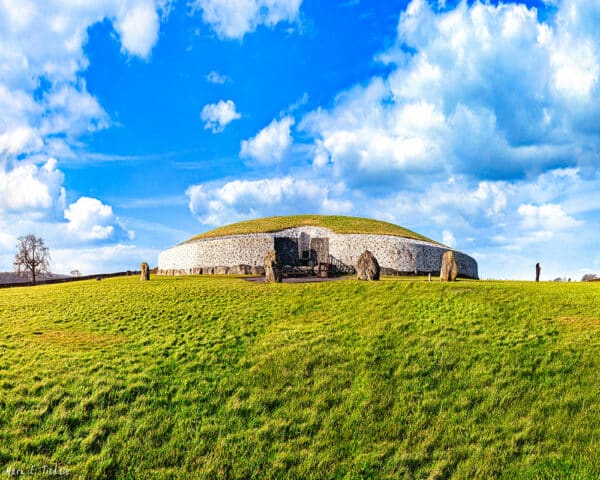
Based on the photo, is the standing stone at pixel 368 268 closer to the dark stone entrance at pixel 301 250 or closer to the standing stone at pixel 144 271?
the standing stone at pixel 144 271

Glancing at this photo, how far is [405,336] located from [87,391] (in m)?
12.7

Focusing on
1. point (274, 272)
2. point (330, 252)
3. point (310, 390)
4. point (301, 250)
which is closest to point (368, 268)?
point (274, 272)

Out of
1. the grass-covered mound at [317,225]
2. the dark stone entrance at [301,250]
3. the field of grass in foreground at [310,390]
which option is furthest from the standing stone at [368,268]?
the grass-covered mound at [317,225]

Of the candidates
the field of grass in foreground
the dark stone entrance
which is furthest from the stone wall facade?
the field of grass in foreground

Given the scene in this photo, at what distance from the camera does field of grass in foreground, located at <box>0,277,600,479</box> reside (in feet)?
42.9

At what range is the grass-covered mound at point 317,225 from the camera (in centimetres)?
5662

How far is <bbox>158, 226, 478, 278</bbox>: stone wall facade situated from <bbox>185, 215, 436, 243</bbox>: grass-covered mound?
4.26ft

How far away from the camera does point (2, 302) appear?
30.7 meters

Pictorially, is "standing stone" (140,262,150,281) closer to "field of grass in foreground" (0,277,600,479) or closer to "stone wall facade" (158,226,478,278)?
"field of grass in foreground" (0,277,600,479)

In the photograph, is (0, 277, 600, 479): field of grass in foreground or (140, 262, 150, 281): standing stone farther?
(140, 262, 150, 281): standing stone

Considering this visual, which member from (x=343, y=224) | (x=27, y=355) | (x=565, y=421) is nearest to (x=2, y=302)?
(x=27, y=355)

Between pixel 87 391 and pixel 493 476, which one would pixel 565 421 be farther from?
pixel 87 391

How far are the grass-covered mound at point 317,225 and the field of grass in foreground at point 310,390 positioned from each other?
31073 mm

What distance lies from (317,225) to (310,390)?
4179 cm
